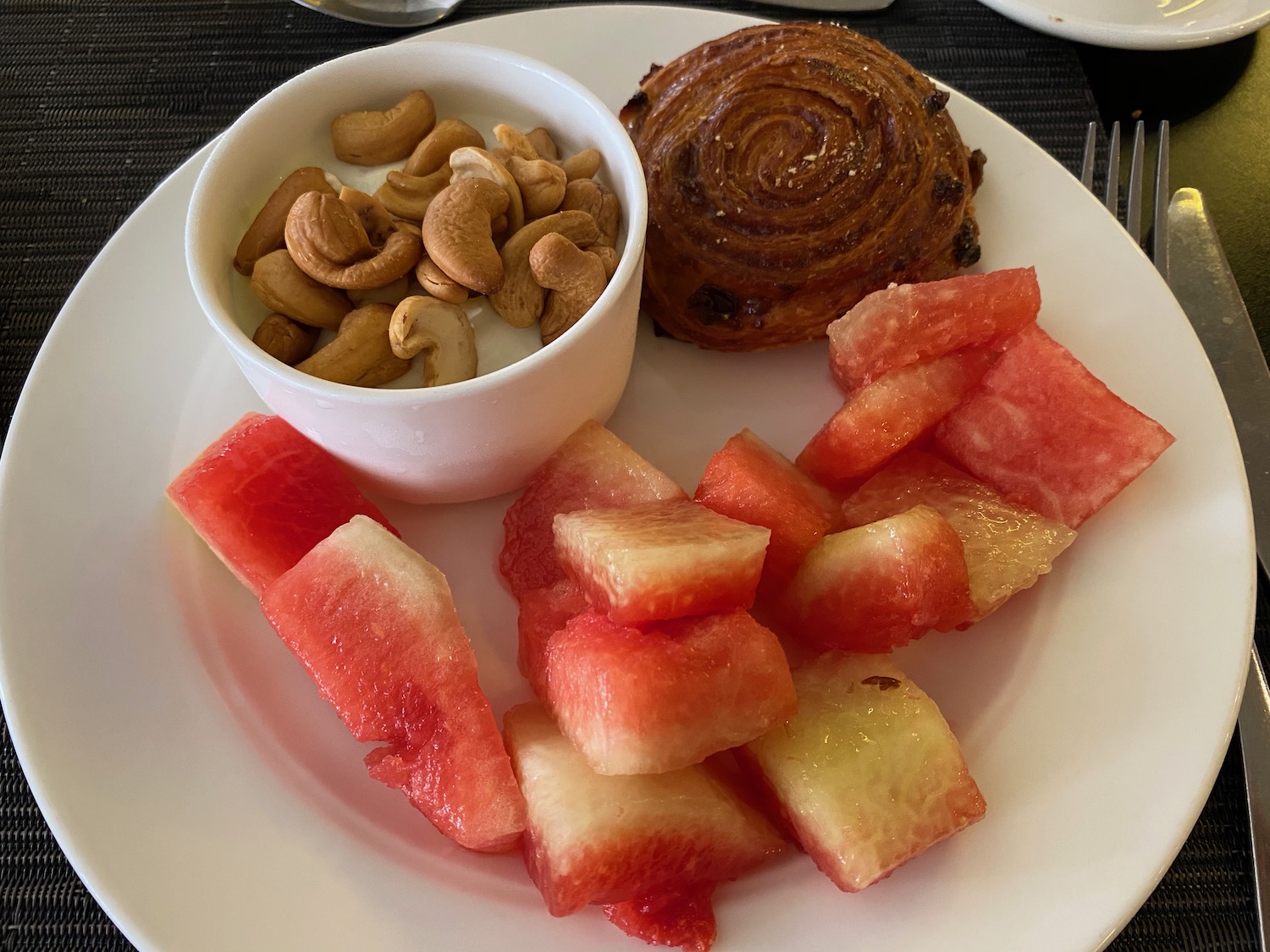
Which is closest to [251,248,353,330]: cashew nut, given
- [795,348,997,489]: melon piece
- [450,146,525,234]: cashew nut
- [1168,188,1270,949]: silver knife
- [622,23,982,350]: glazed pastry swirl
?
[450,146,525,234]: cashew nut

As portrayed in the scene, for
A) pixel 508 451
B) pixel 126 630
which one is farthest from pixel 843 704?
pixel 126 630

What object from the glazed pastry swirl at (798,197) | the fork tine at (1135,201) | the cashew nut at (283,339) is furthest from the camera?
the fork tine at (1135,201)

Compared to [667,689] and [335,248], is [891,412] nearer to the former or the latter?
[667,689]

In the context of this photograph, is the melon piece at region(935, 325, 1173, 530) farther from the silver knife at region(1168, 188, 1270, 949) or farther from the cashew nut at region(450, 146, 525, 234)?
the cashew nut at region(450, 146, 525, 234)

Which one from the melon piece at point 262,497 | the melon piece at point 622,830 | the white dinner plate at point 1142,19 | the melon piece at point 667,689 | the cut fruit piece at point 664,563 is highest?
the white dinner plate at point 1142,19

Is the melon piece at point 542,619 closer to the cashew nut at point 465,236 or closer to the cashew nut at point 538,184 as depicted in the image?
the cashew nut at point 465,236

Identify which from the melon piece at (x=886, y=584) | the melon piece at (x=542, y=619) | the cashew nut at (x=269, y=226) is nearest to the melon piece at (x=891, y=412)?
the melon piece at (x=886, y=584)

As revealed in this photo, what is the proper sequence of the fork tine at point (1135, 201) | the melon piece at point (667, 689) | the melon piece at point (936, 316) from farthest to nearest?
the fork tine at point (1135, 201), the melon piece at point (936, 316), the melon piece at point (667, 689)
